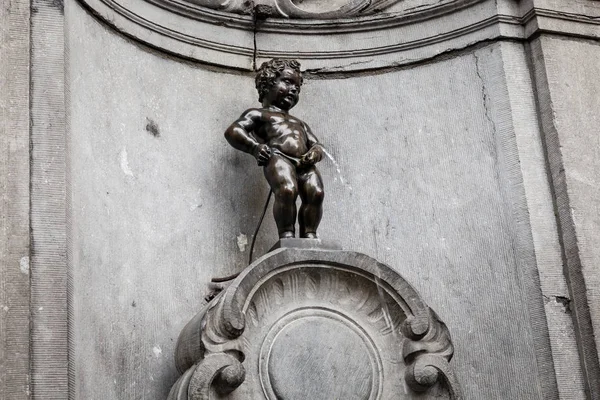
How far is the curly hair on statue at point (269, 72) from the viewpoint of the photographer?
220 inches

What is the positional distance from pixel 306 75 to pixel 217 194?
Result: 35.7 inches

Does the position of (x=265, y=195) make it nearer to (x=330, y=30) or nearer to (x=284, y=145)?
(x=284, y=145)

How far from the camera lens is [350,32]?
627 centimetres

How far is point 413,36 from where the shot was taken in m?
A: 6.20

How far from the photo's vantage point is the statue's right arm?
540 centimetres

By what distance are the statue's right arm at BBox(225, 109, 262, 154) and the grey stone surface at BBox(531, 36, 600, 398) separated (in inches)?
56.6

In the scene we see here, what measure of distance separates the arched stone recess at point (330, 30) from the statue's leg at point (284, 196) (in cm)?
102

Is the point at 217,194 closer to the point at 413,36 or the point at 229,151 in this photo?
the point at 229,151

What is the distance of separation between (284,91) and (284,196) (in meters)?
0.61

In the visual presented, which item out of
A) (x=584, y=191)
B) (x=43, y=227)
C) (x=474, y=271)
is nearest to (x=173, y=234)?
(x=43, y=227)

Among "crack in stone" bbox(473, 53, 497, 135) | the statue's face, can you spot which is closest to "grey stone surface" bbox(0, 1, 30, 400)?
the statue's face

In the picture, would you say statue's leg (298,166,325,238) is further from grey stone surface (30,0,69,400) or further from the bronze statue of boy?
grey stone surface (30,0,69,400)

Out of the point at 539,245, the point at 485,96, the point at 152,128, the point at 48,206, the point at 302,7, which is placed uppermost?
the point at 302,7

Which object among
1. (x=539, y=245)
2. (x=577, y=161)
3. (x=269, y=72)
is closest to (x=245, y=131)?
(x=269, y=72)
